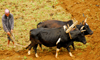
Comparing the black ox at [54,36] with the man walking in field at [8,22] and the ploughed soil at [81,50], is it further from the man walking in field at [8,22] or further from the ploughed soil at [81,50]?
the man walking in field at [8,22]

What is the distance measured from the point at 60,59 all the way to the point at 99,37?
3.46 metres

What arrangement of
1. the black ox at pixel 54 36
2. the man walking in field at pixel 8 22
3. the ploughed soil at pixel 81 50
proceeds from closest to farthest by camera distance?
the black ox at pixel 54 36 → the ploughed soil at pixel 81 50 → the man walking in field at pixel 8 22

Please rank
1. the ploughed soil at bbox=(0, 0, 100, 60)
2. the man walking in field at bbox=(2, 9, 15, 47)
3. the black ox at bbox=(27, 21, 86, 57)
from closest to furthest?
1. the black ox at bbox=(27, 21, 86, 57)
2. the ploughed soil at bbox=(0, 0, 100, 60)
3. the man walking in field at bbox=(2, 9, 15, 47)

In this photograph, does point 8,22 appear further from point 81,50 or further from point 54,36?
point 81,50

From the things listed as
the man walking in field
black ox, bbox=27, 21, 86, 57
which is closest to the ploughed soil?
black ox, bbox=27, 21, 86, 57

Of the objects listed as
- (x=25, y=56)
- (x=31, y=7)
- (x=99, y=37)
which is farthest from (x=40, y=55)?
(x=31, y=7)

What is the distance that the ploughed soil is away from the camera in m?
7.14

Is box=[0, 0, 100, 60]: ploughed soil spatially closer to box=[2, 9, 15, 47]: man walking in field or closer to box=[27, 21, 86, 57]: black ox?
box=[27, 21, 86, 57]: black ox

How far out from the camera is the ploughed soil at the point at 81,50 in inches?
281

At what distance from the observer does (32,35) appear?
7.08 meters

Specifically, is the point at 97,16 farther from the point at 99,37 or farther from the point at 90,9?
the point at 99,37

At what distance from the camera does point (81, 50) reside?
317 inches

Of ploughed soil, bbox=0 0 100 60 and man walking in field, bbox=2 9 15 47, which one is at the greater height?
man walking in field, bbox=2 9 15 47

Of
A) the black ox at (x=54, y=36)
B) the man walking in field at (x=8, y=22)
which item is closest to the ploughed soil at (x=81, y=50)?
the black ox at (x=54, y=36)
